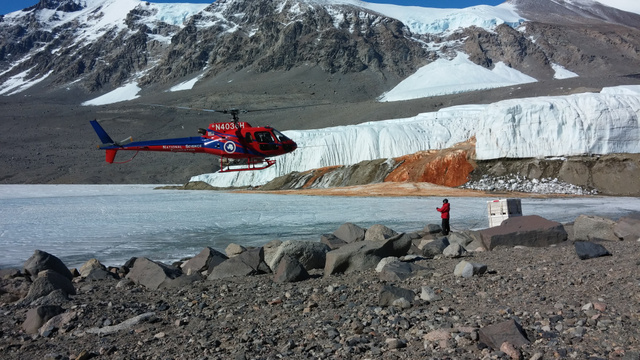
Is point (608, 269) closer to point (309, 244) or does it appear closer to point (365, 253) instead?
point (365, 253)

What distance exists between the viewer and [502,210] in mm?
11445

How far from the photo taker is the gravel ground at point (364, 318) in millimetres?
3449

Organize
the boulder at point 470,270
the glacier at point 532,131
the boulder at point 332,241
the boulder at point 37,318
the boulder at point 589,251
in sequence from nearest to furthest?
the boulder at point 37,318
the boulder at point 470,270
the boulder at point 589,251
the boulder at point 332,241
the glacier at point 532,131

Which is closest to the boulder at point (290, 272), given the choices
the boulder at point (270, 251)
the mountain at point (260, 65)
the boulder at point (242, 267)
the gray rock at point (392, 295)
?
the boulder at point (242, 267)

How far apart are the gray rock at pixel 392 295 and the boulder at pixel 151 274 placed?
3.41 meters

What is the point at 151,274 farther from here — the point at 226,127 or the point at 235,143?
the point at 226,127

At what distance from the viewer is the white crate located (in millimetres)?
11250

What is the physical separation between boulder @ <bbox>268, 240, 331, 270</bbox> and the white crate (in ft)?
18.7

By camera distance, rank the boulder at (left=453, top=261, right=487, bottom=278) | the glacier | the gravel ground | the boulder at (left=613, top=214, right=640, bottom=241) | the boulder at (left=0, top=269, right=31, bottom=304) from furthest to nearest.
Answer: the glacier → the boulder at (left=613, top=214, right=640, bottom=241) → the boulder at (left=0, top=269, right=31, bottom=304) → the boulder at (left=453, top=261, right=487, bottom=278) → the gravel ground

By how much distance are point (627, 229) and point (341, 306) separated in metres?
6.45

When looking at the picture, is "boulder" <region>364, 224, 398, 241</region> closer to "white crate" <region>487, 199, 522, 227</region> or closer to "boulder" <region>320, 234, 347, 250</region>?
"boulder" <region>320, 234, 347, 250</region>

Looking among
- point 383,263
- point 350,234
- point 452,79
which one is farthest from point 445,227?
point 452,79

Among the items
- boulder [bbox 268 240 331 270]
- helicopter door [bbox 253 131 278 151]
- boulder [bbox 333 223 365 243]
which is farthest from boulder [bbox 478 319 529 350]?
helicopter door [bbox 253 131 278 151]

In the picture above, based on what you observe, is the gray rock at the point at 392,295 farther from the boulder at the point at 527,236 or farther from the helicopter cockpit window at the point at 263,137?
the helicopter cockpit window at the point at 263,137
